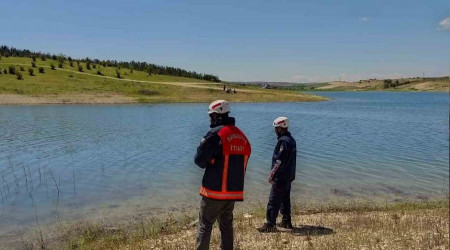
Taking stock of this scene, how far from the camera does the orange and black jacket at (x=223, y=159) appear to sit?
22.0ft

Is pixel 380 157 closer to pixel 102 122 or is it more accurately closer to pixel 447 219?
pixel 447 219

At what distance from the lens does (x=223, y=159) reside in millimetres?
6836

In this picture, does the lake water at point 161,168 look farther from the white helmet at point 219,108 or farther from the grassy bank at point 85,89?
the grassy bank at point 85,89

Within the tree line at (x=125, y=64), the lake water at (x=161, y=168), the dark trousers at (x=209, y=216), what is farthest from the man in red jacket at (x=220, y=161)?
the tree line at (x=125, y=64)

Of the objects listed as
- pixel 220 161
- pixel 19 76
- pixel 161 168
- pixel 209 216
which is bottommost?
pixel 161 168

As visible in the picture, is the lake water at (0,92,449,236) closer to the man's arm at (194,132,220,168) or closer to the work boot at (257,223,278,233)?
the work boot at (257,223,278,233)

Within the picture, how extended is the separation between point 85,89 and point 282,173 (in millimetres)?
59700

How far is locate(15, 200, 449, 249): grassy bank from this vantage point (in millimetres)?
8789

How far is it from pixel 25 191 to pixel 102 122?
2291 cm

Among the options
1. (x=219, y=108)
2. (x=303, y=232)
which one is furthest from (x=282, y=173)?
(x=219, y=108)

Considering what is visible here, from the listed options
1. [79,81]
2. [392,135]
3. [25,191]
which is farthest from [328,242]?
[79,81]

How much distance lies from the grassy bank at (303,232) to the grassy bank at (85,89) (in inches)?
1922

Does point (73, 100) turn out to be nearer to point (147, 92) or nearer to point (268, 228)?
point (147, 92)

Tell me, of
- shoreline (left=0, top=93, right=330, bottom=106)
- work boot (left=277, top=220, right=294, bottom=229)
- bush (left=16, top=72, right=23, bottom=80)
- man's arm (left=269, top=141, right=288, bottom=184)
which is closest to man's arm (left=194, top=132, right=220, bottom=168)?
man's arm (left=269, top=141, right=288, bottom=184)
